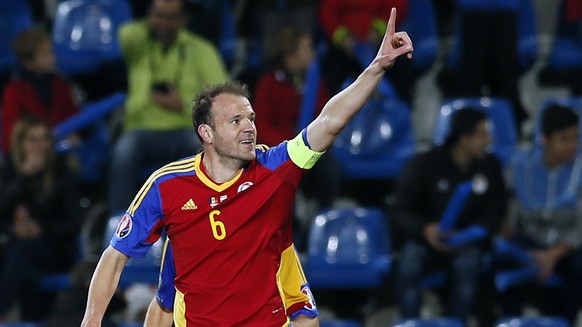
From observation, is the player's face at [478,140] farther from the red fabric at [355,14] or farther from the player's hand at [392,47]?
the player's hand at [392,47]

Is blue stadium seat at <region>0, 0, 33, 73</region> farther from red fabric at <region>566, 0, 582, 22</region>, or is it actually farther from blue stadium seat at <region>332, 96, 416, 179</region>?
red fabric at <region>566, 0, 582, 22</region>

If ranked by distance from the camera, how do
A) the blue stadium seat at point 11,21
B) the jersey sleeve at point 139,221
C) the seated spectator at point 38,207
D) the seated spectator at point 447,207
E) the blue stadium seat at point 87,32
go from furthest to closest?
the blue stadium seat at point 11,21 → the blue stadium seat at point 87,32 → the seated spectator at point 38,207 → the seated spectator at point 447,207 → the jersey sleeve at point 139,221

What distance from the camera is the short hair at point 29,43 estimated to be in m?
Result: 8.05

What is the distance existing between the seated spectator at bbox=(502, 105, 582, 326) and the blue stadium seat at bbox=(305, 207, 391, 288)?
769mm

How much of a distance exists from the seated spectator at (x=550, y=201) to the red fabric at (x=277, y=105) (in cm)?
130

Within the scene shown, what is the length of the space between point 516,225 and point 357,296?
1.03 m

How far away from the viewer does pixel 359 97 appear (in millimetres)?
4672

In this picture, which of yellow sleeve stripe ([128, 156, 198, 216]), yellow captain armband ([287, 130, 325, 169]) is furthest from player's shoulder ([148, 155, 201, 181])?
yellow captain armband ([287, 130, 325, 169])

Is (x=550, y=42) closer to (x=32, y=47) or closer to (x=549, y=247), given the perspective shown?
(x=549, y=247)

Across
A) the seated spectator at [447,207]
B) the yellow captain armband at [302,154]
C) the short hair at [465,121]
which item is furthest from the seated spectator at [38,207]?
the yellow captain armband at [302,154]

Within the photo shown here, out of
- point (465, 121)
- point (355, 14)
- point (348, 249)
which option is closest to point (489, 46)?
point (355, 14)

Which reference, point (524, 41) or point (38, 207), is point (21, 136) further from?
point (524, 41)

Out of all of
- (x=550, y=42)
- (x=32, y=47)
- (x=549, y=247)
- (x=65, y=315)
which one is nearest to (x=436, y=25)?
(x=550, y=42)

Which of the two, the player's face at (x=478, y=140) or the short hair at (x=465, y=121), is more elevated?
the short hair at (x=465, y=121)
